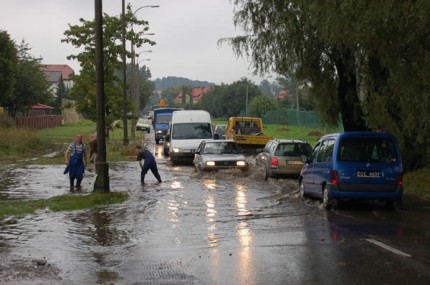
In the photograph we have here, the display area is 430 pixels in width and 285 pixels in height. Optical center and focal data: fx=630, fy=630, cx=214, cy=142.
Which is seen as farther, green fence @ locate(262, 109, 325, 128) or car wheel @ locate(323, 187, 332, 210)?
green fence @ locate(262, 109, 325, 128)

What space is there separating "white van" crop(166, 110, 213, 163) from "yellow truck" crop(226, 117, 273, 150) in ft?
14.1

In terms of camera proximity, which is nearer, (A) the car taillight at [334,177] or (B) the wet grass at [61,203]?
(A) the car taillight at [334,177]

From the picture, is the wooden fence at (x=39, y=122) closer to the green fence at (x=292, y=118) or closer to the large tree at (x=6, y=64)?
the large tree at (x=6, y=64)

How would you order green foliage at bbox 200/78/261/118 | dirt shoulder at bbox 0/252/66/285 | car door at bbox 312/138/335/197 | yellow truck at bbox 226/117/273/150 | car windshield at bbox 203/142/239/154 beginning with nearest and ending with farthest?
1. dirt shoulder at bbox 0/252/66/285
2. car door at bbox 312/138/335/197
3. car windshield at bbox 203/142/239/154
4. yellow truck at bbox 226/117/273/150
5. green foliage at bbox 200/78/261/118

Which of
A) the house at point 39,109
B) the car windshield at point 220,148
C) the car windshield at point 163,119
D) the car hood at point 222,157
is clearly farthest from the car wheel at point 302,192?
the house at point 39,109

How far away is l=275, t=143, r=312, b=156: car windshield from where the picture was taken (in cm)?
2161

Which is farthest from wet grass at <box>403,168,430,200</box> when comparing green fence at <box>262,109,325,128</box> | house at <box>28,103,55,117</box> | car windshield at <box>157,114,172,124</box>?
house at <box>28,103,55,117</box>

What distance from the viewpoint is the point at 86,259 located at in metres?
8.73

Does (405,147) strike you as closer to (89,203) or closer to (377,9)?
(377,9)

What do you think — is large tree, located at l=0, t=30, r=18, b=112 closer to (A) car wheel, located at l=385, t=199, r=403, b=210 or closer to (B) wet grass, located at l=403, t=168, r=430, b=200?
(B) wet grass, located at l=403, t=168, r=430, b=200

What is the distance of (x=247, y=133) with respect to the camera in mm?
39312

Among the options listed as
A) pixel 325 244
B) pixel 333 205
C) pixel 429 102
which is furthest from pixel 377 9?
pixel 325 244

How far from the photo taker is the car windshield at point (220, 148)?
24.7 meters

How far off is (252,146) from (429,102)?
2191 cm
